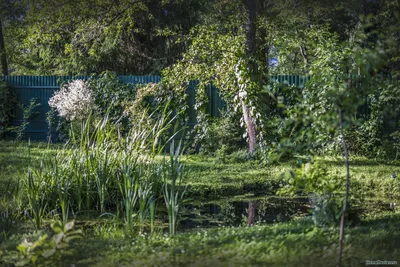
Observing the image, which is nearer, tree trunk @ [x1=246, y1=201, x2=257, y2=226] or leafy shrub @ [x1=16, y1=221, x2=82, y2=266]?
leafy shrub @ [x1=16, y1=221, x2=82, y2=266]

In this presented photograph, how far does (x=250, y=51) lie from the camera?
1275cm

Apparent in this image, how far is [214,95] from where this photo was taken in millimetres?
14273

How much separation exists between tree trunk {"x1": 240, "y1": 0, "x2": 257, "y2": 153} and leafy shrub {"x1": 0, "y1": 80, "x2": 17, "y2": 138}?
7.45 meters

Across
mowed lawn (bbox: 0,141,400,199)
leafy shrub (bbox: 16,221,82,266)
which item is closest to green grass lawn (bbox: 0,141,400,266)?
leafy shrub (bbox: 16,221,82,266)

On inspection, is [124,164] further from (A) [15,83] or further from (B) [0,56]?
(B) [0,56]

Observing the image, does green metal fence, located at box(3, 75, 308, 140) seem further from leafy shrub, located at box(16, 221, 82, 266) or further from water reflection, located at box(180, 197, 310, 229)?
leafy shrub, located at box(16, 221, 82, 266)

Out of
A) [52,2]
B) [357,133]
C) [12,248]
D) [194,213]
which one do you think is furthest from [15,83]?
[12,248]

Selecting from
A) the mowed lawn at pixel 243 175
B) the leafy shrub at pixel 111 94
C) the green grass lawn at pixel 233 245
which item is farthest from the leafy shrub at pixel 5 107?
the green grass lawn at pixel 233 245

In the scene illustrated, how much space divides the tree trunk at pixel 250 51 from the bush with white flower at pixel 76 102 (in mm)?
4088

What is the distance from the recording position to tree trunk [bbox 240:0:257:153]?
12242 mm

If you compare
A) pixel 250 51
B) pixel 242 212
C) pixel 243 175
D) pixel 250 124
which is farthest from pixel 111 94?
pixel 242 212

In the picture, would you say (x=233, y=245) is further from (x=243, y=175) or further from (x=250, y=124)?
(x=250, y=124)

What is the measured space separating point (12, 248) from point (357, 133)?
8.93 meters

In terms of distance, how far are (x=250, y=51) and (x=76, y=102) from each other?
4.54 meters
